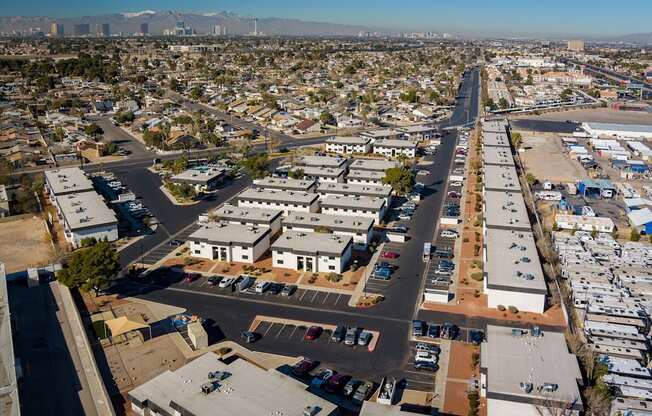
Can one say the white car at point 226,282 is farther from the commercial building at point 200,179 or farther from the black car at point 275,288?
the commercial building at point 200,179

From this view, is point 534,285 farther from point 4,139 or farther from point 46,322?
point 4,139

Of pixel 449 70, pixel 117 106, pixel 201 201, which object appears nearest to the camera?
pixel 201 201

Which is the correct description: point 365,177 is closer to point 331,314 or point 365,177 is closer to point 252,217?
point 252,217

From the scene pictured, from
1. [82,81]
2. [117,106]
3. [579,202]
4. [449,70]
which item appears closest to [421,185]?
[579,202]

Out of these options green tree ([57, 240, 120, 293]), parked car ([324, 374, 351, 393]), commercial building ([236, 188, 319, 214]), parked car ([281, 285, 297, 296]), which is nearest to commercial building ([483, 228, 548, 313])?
parked car ([324, 374, 351, 393])

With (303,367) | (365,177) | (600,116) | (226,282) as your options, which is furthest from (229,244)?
(600,116)

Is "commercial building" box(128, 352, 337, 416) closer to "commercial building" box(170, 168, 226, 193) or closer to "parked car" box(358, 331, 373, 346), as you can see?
"parked car" box(358, 331, 373, 346)
